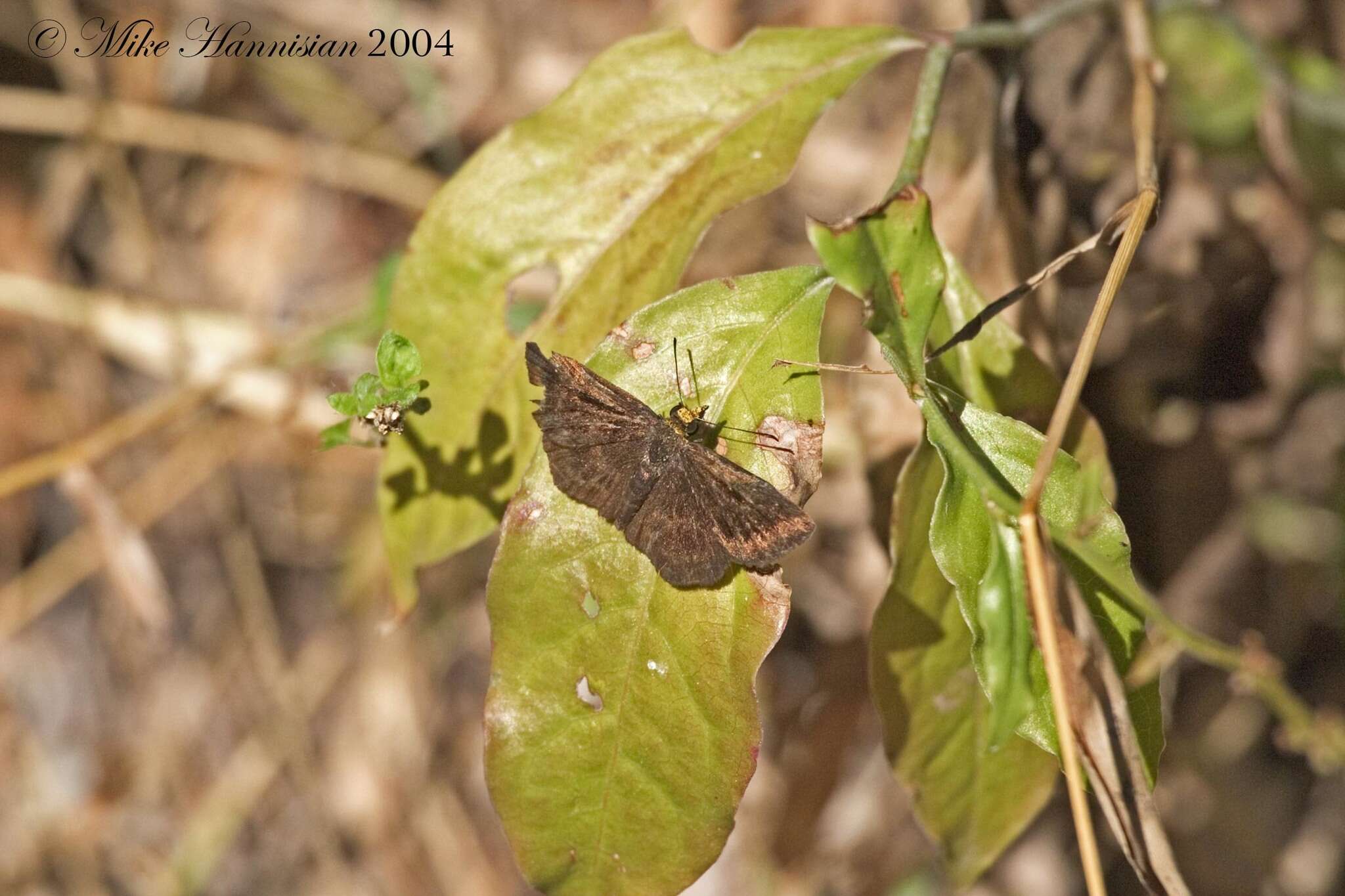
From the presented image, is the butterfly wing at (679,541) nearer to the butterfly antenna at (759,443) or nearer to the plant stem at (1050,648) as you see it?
the butterfly antenna at (759,443)

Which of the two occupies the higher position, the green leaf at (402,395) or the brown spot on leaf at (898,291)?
the green leaf at (402,395)

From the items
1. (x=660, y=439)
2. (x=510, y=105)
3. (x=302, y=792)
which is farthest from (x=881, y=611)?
(x=510, y=105)

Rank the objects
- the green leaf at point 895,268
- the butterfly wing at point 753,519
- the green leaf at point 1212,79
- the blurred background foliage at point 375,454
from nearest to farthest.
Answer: the green leaf at point 895,268 → the butterfly wing at point 753,519 → the blurred background foliage at point 375,454 → the green leaf at point 1212,79

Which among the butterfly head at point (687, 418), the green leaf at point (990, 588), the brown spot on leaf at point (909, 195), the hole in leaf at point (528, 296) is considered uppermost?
the hole in leaf at point (528, 296)

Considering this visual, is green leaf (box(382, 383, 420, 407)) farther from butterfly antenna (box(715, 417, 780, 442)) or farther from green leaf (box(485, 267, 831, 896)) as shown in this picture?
butterfly antenna (box(715, 417, 780, 442))

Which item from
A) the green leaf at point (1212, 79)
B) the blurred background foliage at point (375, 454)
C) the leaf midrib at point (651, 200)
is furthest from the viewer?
the green leaf at point (1212, 79)

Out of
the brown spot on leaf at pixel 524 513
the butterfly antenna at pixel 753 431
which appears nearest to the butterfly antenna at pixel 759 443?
the butterfly antenna at pixel 753 431

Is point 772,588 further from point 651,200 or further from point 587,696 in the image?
point 651,200
